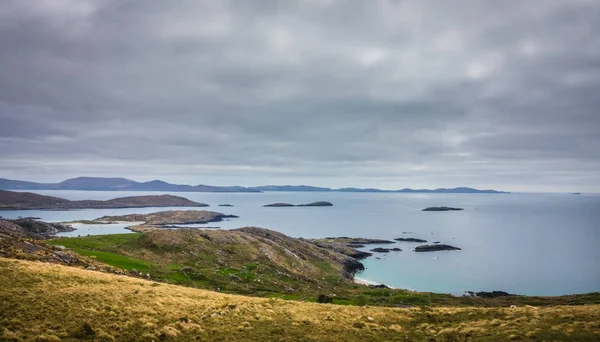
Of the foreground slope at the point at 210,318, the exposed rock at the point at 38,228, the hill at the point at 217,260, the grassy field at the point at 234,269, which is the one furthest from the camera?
the exposed rock at the point at 38,228

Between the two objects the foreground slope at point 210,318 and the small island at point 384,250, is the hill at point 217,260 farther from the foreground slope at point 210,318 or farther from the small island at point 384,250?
the small island at point 384,250

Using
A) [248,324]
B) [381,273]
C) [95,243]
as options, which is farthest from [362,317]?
[381,273]

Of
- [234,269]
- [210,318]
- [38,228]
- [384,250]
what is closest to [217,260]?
[234,269]

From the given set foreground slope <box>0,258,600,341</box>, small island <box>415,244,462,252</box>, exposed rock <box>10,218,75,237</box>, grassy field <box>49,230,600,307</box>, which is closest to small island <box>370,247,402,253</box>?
small island <box>415,244,462,252</box>

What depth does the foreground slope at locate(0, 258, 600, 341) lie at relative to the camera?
73.4 feet

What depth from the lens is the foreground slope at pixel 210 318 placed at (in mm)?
22375

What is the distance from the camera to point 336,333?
2514cm

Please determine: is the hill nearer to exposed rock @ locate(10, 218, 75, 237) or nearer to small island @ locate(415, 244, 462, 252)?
small island @ locate(415, 244, 462, 252)

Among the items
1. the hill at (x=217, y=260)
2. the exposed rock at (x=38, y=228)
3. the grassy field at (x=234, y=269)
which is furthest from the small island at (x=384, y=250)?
the exposed rock at (x=38, y=228)

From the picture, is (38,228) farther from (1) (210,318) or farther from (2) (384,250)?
(1) (210,318)

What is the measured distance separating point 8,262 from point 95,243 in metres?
58.3

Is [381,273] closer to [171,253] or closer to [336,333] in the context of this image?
[171,253]

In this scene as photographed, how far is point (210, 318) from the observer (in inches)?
1028

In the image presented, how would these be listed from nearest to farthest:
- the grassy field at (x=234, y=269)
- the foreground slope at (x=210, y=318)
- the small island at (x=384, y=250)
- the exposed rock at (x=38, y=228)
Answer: the foreground slope at (x=210, y=318) → the grassy field at (x=234, y=269) → the exposed rock at (x=38, y=228) → the small island at (x=384, y=250)
